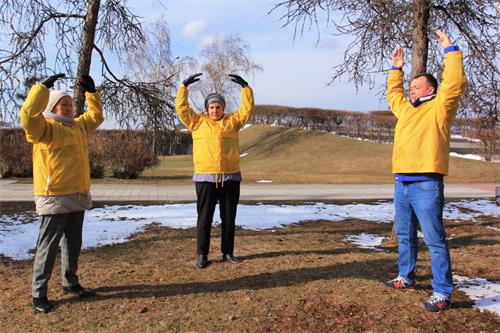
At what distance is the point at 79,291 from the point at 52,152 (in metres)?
1.26

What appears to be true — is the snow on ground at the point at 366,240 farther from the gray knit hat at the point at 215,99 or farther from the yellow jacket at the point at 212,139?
the gray knit hat at the point at 215,99

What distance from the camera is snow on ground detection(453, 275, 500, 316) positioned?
3580 millimetres

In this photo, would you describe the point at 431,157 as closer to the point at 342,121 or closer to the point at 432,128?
the point at 432,128

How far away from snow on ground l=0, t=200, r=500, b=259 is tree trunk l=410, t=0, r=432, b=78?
3.25 m

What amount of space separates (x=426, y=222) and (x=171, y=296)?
→ 227 cm

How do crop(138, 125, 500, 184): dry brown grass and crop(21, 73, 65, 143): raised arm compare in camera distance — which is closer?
crop(21, 73, 65, 143): raised arm

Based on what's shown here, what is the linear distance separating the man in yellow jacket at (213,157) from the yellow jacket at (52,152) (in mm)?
1245

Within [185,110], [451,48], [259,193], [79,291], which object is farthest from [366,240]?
[259,193]

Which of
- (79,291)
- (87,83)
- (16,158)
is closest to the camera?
(79,291)

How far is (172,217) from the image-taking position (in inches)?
309

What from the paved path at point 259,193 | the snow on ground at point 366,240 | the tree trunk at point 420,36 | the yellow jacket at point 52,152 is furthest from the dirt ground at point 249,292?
the paved path at point 259,193

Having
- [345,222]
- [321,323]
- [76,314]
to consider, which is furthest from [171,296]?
[345,222]

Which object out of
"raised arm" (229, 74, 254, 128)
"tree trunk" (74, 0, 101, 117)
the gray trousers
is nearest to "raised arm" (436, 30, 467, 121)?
"raised arm" (229, 74, 254, 128)

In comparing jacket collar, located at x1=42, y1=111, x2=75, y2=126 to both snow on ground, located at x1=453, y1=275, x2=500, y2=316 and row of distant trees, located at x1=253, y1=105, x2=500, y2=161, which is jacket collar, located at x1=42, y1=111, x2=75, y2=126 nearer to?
snow on ground, located at x1=453, y1=275, x2=500, y2=316
